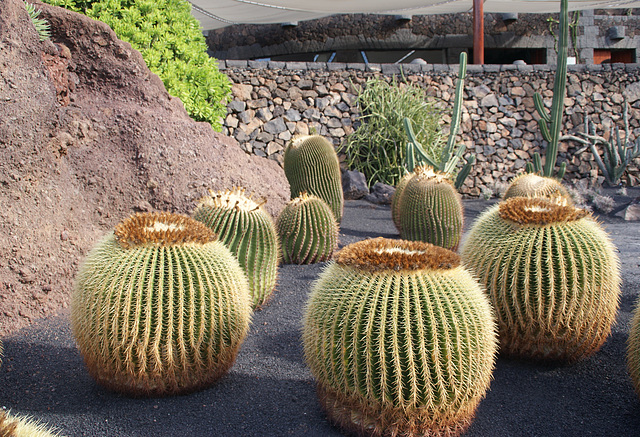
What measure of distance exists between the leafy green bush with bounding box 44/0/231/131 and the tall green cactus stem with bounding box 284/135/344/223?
4.18 ft

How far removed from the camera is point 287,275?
445cm

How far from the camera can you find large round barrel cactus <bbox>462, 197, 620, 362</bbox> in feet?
8.81

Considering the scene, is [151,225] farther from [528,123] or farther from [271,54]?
[271,54]

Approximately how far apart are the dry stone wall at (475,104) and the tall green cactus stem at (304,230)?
15.7 ft

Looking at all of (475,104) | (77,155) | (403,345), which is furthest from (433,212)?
(475,104)

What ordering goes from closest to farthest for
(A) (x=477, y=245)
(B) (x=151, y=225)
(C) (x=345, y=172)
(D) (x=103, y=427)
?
(D) (x=103, y=427), (B) (x=151, y=225), (A) (x=477, y=245), (C) (x=345, y=172)

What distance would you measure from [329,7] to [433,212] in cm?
609

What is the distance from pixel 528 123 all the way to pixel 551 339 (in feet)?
30.3

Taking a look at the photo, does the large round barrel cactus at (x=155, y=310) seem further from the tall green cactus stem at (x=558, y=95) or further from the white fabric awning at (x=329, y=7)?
the white fabric awning at (x=329, y=7)

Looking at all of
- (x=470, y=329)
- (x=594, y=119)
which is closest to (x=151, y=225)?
(x=470, y=329)

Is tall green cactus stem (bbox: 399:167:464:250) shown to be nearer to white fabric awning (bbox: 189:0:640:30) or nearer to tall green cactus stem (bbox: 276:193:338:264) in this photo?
tall green cactus stem (bbox: 276:193:338:264)

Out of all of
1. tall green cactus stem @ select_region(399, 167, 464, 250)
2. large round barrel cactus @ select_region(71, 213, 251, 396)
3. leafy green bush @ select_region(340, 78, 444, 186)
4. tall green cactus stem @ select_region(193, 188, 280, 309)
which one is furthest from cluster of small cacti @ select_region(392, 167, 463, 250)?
leafy green bush @ select_region(340, 78, 444, 186)

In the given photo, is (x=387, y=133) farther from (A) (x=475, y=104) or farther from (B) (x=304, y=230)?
(B) (x=304, y=230)

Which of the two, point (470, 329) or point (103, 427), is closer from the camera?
point (470, 329)
